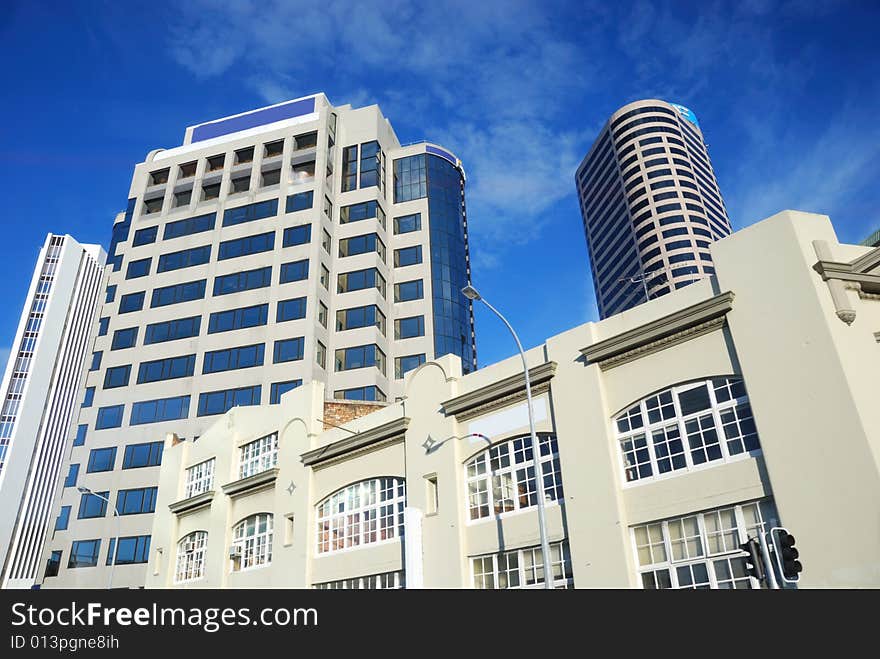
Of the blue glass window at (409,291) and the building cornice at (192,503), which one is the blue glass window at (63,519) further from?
the blue glass window at (409,291)

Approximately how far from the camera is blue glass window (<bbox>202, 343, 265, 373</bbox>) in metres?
54.3

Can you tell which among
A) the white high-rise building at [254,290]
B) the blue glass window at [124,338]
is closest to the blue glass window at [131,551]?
the white high-rise building at [254,290]

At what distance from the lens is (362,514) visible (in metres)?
27.1

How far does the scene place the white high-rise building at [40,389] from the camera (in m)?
104

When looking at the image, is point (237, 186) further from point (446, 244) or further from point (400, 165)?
point (446, 244)

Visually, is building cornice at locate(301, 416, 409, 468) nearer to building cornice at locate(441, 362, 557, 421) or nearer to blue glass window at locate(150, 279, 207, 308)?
building cornice at locate(441, 362, 557, 421)

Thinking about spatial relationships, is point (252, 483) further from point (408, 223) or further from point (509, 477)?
point (408, 223)

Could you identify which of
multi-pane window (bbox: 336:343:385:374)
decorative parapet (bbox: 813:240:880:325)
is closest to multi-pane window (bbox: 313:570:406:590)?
decorative parapet (bbox: 813:240:880:325)

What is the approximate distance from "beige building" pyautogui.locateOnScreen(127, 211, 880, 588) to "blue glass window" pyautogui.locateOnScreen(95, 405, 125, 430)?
32910mm

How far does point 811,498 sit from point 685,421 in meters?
3.85

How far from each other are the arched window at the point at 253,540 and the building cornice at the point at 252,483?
134cm

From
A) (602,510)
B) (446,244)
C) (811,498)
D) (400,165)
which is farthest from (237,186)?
(811,498)

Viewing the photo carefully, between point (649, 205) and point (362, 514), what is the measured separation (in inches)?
3909

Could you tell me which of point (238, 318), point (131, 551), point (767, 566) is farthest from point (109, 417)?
point (767, 566)
